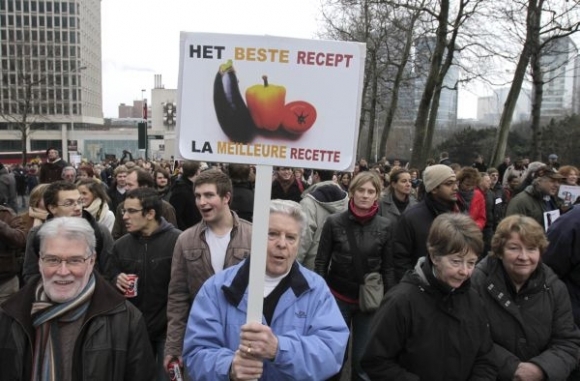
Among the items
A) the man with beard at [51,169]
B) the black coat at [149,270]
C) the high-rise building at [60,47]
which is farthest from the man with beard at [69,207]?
the high-rise building at [60,47]

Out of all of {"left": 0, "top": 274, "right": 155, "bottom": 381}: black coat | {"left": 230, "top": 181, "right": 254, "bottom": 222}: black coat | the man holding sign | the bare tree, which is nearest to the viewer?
the man holding sign

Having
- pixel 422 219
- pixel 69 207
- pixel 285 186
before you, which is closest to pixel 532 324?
pixel 422 219

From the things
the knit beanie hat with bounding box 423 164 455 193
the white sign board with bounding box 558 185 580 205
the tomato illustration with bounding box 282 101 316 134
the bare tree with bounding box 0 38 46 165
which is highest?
the bare tree with bounding box 0 38 46 165

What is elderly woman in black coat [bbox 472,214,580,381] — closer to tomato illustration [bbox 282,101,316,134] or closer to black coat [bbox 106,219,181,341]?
tomato illustration [bbox 282,101,316,134]

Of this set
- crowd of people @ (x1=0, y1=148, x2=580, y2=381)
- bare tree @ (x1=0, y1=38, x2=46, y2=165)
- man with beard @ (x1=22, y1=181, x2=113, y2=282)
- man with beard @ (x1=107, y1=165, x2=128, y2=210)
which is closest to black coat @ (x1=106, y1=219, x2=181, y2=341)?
crowd of people @ (x1=0, y1=148, x2=580, y2=381)

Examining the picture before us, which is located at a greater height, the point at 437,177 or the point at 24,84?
the point at 24,84

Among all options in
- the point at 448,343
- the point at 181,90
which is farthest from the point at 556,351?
the point at 181,90

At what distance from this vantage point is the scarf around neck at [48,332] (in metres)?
2.49

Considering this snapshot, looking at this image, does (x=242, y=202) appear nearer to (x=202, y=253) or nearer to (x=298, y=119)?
(x=202, y=253)

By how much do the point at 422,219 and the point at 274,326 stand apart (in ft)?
7.80

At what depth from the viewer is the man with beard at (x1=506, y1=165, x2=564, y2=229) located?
6.39 meters

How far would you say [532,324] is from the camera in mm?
3203

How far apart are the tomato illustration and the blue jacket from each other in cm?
69

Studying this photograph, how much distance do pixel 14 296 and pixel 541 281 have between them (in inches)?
111
